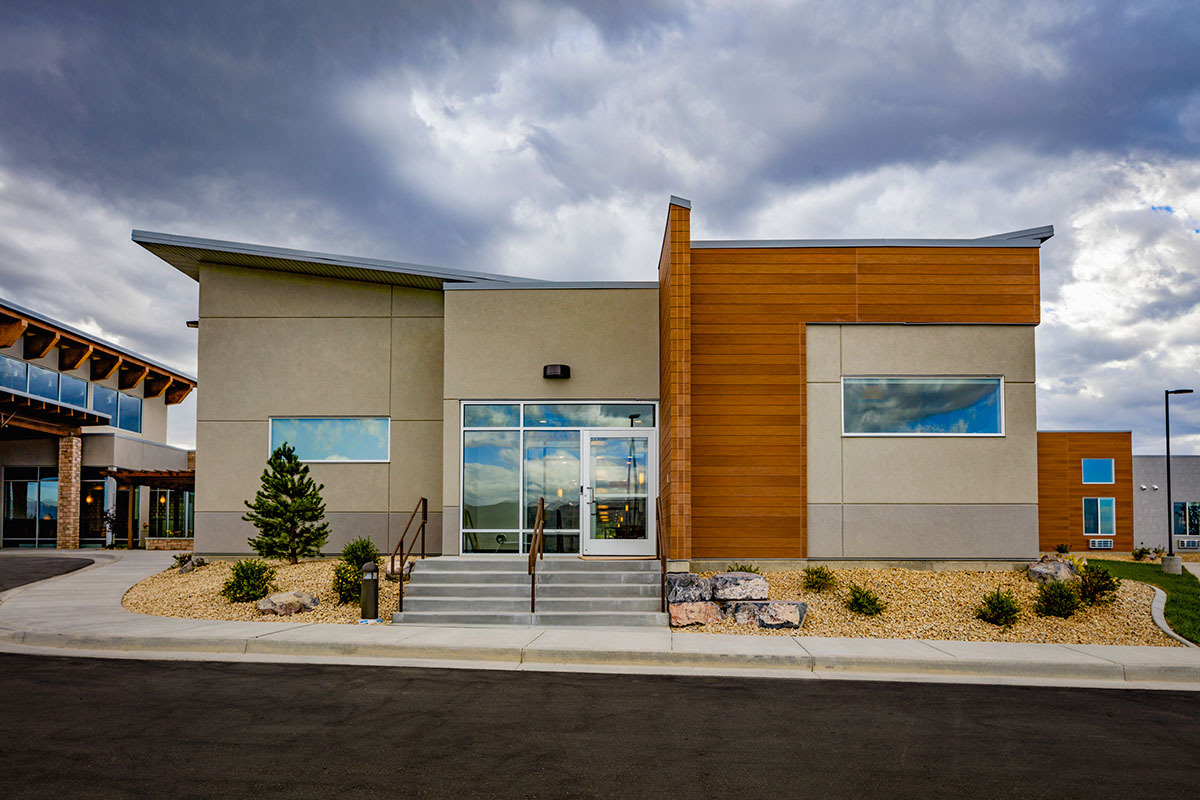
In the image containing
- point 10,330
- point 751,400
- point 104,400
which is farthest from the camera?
point 104,400

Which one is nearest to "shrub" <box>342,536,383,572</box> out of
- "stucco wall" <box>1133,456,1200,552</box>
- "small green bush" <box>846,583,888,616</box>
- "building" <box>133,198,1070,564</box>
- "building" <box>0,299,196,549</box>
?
"building" <box>133,198,1070,564</box>

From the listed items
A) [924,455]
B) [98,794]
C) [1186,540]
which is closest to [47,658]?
[98,794]

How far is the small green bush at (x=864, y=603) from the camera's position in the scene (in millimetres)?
11031

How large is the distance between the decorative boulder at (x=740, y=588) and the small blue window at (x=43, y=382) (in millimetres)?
24333

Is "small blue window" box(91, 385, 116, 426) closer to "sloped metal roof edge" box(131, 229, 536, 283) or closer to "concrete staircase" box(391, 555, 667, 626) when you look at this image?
"sloped metal roof edge" box(131, 229, 536, 283)

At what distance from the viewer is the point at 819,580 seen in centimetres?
1210

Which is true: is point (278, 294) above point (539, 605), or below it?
above

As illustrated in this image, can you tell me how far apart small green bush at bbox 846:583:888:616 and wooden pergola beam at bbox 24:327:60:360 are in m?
26.1

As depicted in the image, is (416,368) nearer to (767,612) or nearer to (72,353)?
(767,612)

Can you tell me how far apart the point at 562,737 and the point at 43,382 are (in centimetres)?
2780

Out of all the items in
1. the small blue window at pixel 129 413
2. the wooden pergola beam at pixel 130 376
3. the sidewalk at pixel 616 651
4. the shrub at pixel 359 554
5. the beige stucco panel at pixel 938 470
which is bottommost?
the sidewalk at pixel 616 651

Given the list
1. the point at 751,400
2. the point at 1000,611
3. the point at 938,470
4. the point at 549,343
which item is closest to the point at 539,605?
the point at 751,400

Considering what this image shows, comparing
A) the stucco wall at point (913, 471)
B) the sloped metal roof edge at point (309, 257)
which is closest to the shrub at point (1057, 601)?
the stucco wall at point (913, 471)

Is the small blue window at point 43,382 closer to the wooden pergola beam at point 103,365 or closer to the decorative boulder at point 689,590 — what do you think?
the wooden pergola beam at point 103,365
